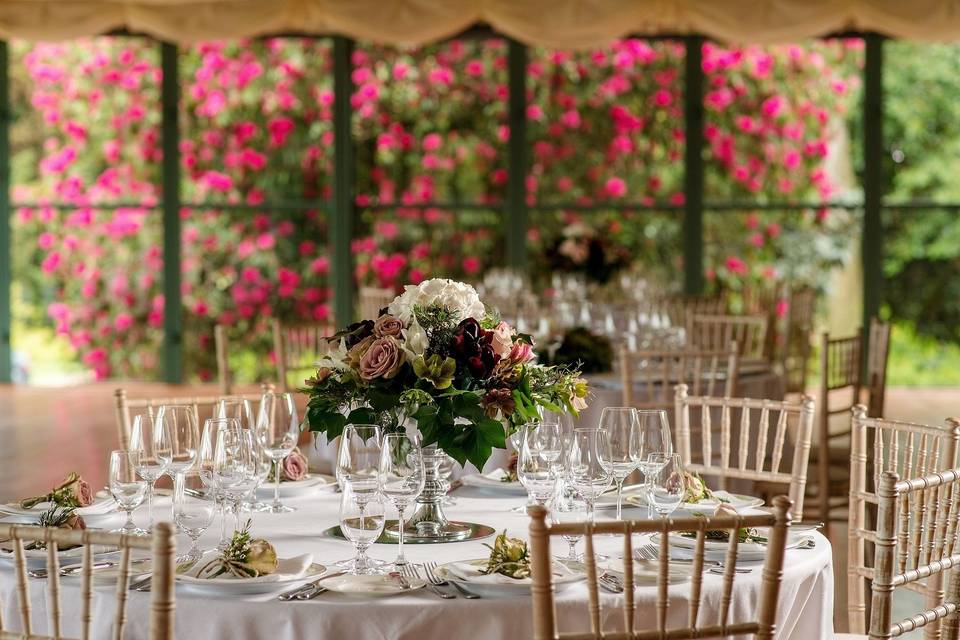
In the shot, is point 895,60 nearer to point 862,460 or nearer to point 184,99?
point 184,99

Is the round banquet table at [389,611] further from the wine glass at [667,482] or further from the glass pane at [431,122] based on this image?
the glass pane at [431,122]

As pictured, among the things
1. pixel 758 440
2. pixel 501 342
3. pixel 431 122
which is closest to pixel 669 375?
pixel 758 440

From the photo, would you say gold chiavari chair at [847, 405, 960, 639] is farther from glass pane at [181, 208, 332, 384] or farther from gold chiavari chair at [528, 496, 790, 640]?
glass pane at [181, 208, 332, 384]

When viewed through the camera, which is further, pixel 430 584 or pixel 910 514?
pixel 910 514

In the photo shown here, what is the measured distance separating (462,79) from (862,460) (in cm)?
740

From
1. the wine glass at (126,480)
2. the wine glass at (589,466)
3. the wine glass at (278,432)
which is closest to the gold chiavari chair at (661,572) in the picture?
the wine glass at (589,466)

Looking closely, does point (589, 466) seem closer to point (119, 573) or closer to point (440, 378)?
point (440, 378)

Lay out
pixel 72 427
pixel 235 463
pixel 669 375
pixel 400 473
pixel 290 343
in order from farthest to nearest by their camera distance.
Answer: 1. pixel 72 427
2. pixel 290 343
3. pixel 669 375
4. pixel 235 463
5. pixel 400 473

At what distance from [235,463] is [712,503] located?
105 cm

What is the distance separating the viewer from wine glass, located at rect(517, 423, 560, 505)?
2.52 m

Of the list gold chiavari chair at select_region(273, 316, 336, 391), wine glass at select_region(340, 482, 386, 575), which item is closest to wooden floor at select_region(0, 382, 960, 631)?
gold chiavari chair at select_region(273, 316, 336, 391)

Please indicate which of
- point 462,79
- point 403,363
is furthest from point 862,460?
point 462,79

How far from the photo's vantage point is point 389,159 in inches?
400

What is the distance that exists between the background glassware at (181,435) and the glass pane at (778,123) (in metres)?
7.92
